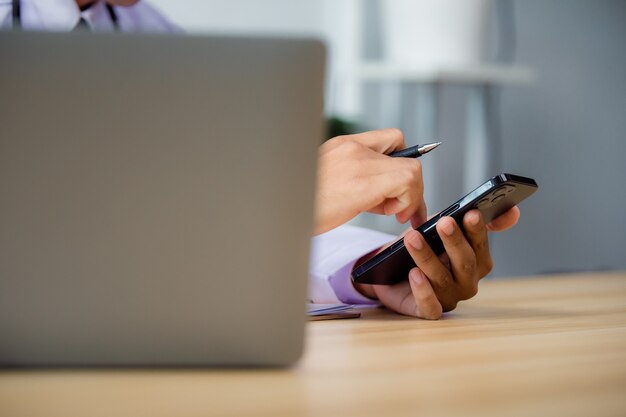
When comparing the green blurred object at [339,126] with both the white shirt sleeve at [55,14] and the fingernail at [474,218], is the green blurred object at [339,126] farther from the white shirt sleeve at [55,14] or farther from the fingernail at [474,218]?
the fingernail at [474,218]

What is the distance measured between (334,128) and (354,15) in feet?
2.12

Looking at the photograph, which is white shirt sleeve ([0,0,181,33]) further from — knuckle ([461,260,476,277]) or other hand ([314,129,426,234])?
knuckle ([461,260,476,277])

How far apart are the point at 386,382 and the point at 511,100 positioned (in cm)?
269

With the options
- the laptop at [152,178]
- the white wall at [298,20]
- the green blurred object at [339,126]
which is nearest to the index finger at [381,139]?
the laptop at [152,178]

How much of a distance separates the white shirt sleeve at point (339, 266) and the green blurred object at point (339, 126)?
3.90 feet

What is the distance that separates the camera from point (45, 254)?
46cm

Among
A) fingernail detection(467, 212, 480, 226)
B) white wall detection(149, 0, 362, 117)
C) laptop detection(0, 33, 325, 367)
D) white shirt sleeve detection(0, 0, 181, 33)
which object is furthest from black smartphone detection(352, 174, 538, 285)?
white wall detection(149, 0, 362, 117)

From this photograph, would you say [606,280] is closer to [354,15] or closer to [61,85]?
[61,85]

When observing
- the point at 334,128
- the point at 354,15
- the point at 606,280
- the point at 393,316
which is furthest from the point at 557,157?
the point at 393,316

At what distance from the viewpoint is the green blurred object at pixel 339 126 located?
2.30 m

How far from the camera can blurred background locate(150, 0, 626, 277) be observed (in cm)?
237

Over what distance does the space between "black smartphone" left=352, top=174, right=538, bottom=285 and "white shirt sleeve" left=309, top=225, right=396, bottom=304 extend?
3.6 inches

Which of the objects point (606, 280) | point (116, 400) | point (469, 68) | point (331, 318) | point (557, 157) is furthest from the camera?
point (557, 157)

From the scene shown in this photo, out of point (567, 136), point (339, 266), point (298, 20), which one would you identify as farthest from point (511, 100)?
point (339, 266)
